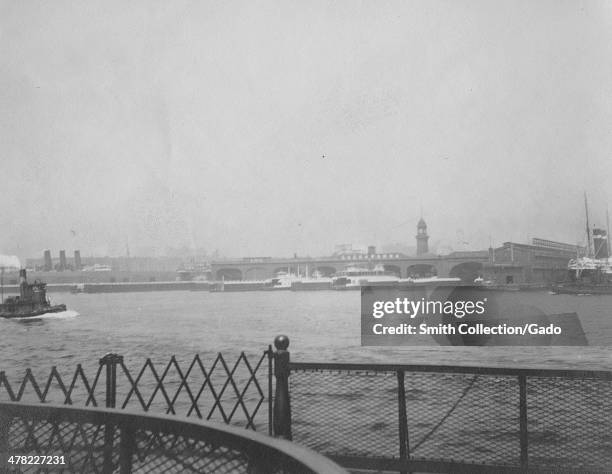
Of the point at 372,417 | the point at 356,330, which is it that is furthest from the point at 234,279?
the point at 372,417

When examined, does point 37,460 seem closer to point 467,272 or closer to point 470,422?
point 470,422

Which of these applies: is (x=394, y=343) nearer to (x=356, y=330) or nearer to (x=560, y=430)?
(x=356, y=330)

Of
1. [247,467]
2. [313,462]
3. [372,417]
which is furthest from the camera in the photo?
[372,417]

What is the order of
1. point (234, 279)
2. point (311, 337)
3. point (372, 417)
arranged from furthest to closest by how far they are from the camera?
point (234, 279) → point (311, 337) → point (372, 417)

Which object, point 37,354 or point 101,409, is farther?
point 37,354

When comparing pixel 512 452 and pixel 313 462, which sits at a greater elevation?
pixel 313 462

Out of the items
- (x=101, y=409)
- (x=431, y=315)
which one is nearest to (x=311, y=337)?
(x=431, y=315)

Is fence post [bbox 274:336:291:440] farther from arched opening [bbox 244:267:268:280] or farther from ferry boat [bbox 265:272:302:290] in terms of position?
arched opening [bbox 244:267:268:280]

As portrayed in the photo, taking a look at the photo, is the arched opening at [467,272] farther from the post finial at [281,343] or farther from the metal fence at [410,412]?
the post finial at [281,343]

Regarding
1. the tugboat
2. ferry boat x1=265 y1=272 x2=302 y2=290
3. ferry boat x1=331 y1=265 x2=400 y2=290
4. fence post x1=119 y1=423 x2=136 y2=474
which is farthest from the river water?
ferry boat x1=265 y1=272 x2=302 y2=290

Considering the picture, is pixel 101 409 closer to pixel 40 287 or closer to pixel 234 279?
pixel 40 287
